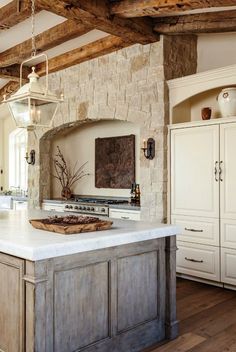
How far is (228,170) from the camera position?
4.25 m

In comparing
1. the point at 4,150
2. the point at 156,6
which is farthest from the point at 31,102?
the point at 4,150

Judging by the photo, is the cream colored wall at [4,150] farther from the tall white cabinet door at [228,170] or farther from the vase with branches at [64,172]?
the tall white cabinet door at [228,170]

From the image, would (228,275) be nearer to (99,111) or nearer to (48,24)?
(99,111)

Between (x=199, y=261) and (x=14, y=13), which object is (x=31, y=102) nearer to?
(x=14, y=13)

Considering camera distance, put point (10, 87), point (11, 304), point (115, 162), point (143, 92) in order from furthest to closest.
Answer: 1. point (10, 87)
2. point (115, 162)
3. point (143, 92)
4. point (11, 304)

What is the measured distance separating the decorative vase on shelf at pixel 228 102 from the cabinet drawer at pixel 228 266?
5.18 ft

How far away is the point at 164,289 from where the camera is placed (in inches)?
116

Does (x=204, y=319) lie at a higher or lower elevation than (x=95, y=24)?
lower

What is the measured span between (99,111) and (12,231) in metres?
3.41

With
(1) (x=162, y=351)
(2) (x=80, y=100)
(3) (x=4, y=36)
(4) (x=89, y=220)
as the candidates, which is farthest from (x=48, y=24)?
(1) (x=162, y=351)

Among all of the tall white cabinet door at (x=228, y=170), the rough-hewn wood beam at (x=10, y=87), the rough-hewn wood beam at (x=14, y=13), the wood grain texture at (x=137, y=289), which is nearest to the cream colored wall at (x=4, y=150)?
the rough-hewn wood beam at (x=10, y=87)

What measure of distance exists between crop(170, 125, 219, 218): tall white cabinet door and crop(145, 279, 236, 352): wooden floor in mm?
881

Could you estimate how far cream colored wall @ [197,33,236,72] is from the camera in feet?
16.0

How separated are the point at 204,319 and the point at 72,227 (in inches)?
66.6
